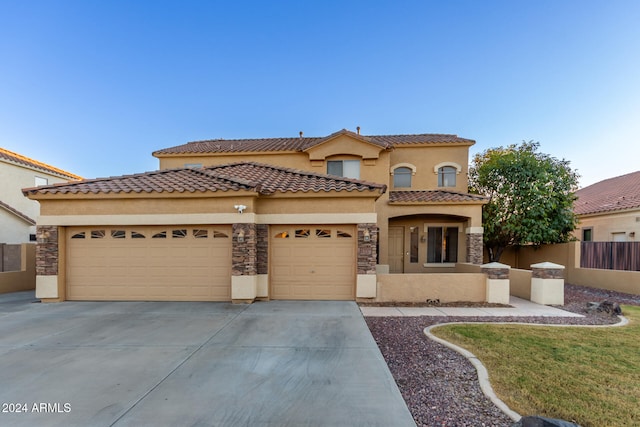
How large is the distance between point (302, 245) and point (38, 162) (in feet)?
71.7

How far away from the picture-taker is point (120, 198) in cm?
854

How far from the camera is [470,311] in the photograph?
7.82 metres

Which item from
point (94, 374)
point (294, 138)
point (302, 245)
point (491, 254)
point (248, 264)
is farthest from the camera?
point (294, 138)

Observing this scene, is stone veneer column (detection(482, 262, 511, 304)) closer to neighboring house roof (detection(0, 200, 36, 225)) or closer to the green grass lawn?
the green grass lawn

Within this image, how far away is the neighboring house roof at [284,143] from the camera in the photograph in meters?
14.7

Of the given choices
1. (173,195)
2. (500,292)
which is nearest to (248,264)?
(173,195)

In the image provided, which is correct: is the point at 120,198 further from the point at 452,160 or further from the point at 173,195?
the point at 452,160

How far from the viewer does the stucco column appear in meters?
8.84

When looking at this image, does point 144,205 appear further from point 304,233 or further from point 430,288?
point 430,288

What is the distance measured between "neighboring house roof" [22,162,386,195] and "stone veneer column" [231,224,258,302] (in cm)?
139

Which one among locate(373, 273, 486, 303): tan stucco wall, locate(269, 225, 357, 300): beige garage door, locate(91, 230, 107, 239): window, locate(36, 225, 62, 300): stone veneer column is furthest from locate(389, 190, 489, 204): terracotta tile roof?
locate(36, 225, 62, 300): stone veneer column

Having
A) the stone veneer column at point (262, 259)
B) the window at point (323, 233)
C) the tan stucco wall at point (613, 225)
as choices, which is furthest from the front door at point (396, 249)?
the tan stucco wall at point (613, 225)

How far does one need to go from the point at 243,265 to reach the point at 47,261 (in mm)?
6491

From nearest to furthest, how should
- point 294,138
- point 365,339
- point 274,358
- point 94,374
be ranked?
point 94,374 → point 274,358 → point 365,339 → point 294,138
